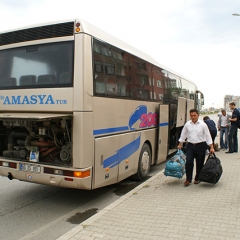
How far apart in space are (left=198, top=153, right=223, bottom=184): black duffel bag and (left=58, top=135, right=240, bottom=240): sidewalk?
0.20 meters

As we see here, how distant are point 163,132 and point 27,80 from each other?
4.91 m

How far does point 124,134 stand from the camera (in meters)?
6.30

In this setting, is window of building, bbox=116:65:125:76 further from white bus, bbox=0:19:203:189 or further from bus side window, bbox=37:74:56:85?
bus side window, bbox=37:74:56:85

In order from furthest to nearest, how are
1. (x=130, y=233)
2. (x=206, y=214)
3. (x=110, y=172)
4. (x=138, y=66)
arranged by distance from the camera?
(x=138, y=66), (x=110, y=172), (x=206, y=214), (x=130, y=233)

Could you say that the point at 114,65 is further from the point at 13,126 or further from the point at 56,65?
the point at 13,126

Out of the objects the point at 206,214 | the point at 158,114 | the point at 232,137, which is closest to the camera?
the point at 206,214

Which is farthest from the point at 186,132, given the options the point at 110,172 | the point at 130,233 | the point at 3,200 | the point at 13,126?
the point at 3,200

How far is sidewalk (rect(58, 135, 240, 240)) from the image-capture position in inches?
152

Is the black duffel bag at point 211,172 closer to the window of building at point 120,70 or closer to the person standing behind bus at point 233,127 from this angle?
the window of building at point 120,70

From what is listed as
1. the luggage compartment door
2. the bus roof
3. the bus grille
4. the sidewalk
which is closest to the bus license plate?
the sidewalk

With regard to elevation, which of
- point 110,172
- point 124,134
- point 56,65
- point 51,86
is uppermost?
point 56,65

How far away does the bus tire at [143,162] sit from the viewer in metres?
7.32

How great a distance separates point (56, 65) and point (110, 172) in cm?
242

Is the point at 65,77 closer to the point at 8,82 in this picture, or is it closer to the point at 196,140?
the point at 8,82
